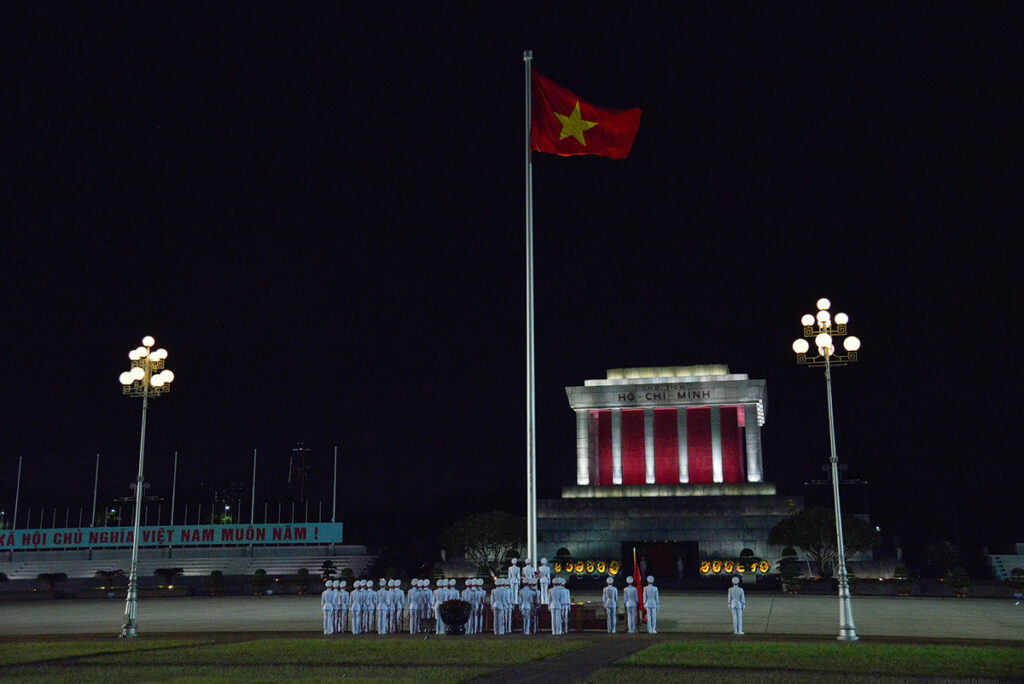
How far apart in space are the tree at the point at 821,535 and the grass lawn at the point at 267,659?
102ft

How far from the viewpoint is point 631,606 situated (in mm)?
24234

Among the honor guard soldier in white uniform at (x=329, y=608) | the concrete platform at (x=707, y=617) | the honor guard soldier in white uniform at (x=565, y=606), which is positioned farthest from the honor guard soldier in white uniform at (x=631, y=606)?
the honor guard soldier in white uniform at (x=329, y=608)

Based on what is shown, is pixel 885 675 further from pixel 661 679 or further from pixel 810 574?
pixel 810 574

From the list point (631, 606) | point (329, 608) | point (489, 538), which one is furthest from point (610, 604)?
point (489, 538)

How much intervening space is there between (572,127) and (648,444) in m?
38.6

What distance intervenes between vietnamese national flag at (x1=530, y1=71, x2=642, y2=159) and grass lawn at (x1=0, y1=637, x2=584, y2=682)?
538 inches

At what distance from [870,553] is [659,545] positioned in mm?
12470

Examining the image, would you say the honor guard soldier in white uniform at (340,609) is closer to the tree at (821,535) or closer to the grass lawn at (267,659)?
the grass lawn at (267,659)

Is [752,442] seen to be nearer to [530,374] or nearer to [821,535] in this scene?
[821,535]

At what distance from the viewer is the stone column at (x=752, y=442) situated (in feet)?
194

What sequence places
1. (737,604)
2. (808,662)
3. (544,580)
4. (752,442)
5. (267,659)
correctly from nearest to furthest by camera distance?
(808,662) < (267,659) < (737,604) < (544,580) < (752,442)

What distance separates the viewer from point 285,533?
204 ft

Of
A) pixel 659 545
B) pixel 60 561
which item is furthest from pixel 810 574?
pixel 60 561

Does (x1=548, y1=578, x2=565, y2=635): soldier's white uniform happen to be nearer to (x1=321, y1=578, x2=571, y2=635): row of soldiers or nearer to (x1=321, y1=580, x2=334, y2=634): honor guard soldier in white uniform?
(x1=321, y1=578, x2=571, y2=635): row of soldiers
